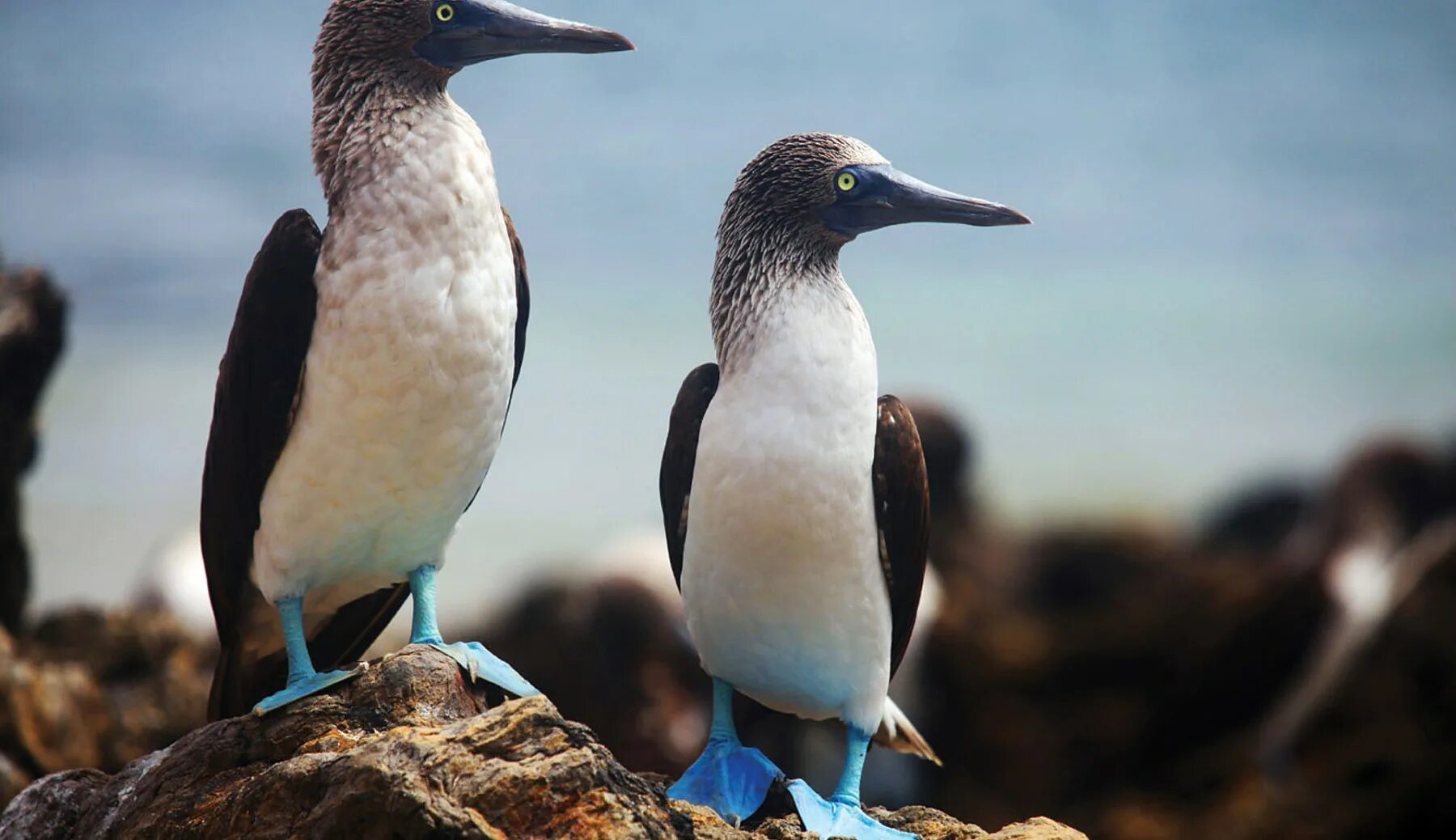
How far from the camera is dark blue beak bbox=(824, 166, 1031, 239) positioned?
3.61m

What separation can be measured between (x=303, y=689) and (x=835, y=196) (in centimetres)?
173

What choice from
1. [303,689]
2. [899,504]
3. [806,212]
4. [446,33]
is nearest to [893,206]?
[806,212]

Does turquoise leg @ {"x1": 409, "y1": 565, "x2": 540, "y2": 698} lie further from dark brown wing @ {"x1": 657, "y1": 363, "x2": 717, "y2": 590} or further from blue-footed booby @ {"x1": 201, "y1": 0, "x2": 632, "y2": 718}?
dark brown wing @ {"x1": 657, "y1": 363, "x2": 717, "y2": 590}

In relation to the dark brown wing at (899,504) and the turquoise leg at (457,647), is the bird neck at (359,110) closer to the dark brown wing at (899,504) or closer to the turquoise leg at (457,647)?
the turquoise leg at (457,647)

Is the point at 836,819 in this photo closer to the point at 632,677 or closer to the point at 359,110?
the point at 359,110

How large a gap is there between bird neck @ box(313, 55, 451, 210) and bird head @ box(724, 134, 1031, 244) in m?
0.81

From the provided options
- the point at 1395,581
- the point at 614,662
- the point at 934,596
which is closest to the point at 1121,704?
the point at 1395,581

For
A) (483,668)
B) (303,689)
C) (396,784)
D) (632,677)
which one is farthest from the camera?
(632,677)

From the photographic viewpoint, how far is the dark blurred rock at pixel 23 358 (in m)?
5.45

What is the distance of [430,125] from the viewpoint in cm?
338

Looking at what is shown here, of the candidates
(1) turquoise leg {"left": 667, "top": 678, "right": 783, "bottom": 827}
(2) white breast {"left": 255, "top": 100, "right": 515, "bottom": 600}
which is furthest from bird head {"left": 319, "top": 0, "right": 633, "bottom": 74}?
(1) turquoise leg {"left": 667, "top": 678, "right": 783, "bottom": 827}

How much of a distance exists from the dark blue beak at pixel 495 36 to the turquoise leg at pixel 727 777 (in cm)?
169

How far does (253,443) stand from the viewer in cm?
339

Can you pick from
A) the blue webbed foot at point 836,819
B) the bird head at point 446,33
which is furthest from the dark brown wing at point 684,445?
the bird head at point 446,33
